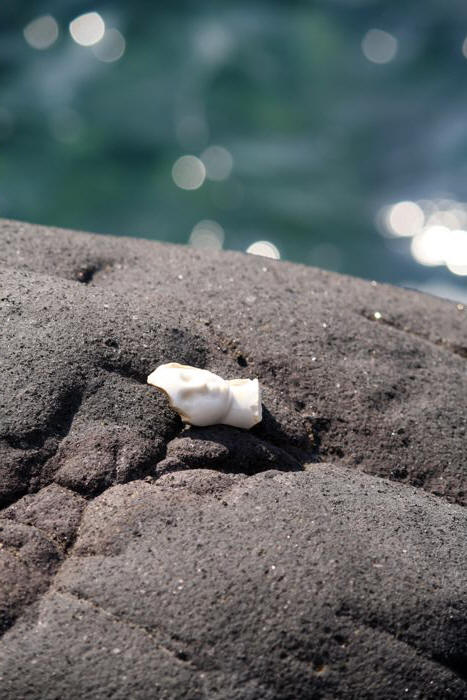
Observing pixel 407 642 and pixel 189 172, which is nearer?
pixel 407 642

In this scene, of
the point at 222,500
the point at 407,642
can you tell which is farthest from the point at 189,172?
the point at 407,642

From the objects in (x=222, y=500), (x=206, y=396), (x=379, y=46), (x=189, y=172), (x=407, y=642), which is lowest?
(x=407, y=642)

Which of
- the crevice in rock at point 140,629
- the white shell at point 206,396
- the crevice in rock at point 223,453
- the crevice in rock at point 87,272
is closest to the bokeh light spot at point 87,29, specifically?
the crevice in rock at point 87,272

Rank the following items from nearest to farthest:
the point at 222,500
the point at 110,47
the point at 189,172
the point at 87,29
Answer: the point at 222,500, the point at 189,172, the point at 110,47, the point at 87,29

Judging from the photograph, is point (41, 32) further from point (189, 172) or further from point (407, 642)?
point (407, 642)

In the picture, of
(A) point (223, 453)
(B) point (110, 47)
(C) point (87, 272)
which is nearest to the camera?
(A) point (223, 453)

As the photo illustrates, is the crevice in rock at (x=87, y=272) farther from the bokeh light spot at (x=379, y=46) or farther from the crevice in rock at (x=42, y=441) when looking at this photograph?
the bokeh light spot at (x=379, y=46)
